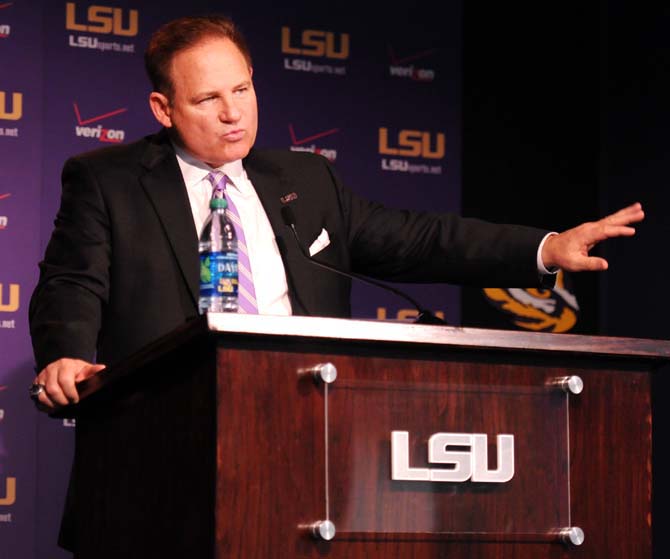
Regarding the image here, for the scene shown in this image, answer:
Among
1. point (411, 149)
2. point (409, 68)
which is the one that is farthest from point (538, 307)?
point (409, 68)

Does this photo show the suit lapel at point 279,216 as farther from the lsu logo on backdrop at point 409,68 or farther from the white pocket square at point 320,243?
the lsu logo on backdrop at point 409,68

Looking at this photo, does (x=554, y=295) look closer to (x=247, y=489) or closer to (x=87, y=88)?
(x=87, y=88)

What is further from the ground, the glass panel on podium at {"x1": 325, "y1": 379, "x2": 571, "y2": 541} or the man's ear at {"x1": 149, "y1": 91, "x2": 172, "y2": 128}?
the man's ear at {"x1": 149, "y1": 91, "x2": 172, "y2": 128}

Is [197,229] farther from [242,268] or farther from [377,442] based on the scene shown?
[377,442]

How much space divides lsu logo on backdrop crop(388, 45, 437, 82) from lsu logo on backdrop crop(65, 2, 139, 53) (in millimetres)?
1019

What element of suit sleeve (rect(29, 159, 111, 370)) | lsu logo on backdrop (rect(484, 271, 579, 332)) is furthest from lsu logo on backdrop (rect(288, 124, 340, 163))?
suit sleeve (rect(29, 159, 111, 370))

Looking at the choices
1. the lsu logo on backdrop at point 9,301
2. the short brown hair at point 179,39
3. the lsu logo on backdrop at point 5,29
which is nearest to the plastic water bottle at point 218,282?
the short brown hair at point 179,39

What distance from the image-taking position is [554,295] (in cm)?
491

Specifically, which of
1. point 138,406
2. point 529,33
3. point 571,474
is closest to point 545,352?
point 571,474

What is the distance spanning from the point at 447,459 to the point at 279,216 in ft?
3.33

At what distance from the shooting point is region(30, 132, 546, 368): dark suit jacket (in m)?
2.60

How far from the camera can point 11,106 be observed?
4.16 meters

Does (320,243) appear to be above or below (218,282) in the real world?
above

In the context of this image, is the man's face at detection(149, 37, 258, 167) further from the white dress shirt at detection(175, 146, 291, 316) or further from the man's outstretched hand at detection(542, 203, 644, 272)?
the man's outstretched hand at detection(542, 203, 644, 272)
